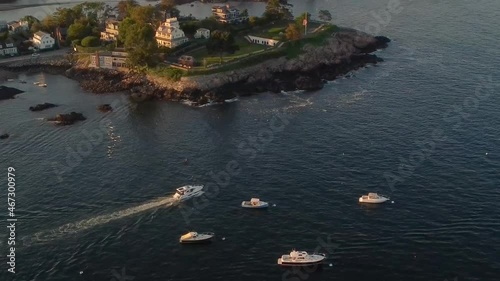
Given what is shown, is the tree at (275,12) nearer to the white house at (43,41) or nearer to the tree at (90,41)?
the tree at (90,41)

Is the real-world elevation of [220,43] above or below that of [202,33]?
below

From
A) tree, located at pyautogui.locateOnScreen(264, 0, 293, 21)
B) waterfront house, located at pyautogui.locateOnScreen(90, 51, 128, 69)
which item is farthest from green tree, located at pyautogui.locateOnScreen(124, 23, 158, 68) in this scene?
tree, located at pyautogui.locateOnScreen(264, 0, 293, 21)

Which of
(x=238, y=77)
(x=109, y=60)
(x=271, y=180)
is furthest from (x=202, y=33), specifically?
(x=271, y=180)

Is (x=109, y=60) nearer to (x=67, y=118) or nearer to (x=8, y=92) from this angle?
(x=8, y=92)

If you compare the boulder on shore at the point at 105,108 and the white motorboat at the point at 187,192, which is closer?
the white motorboat at the point at 187,192

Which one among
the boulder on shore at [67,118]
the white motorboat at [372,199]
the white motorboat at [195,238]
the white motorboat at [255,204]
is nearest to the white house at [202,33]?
the boulder on shore at [67,118]

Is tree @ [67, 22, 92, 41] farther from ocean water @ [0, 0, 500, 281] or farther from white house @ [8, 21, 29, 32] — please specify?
ocean water @ [0, 0, 500, 281]
